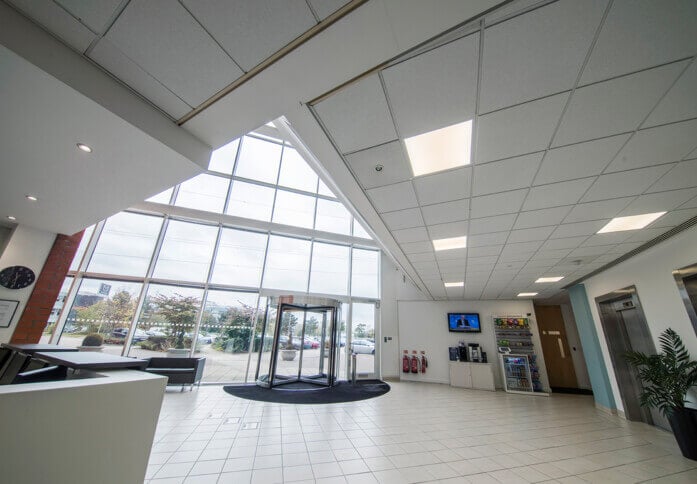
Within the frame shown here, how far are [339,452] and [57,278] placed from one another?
6711 mm

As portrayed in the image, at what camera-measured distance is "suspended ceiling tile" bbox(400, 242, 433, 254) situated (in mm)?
4395

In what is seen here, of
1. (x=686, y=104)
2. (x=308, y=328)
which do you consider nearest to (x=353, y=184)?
(x=686, y=104)

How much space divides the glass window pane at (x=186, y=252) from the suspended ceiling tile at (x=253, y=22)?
713 centimetres

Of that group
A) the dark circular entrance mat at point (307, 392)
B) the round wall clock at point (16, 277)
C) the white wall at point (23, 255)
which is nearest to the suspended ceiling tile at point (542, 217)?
the dark circular entrance mat at point (307, 392)

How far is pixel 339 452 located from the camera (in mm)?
3340

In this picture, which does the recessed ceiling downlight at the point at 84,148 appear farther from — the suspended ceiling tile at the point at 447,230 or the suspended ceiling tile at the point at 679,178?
the suspended ceiling tile at the point at 679,178

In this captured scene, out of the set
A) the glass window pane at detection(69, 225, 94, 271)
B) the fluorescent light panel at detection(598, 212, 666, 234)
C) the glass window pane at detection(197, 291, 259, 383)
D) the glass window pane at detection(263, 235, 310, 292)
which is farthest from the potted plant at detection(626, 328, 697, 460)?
the glass window pane at detection(69, 225, 94, 271)

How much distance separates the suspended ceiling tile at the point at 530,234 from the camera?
12.1ft

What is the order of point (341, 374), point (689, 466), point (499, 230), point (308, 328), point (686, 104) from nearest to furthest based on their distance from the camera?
point (686, 104), point (689, 466), point (499, 230), point (308, 328), point (341, 374)

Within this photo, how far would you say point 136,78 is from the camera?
1.95m

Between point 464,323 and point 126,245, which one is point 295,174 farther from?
point 464,323

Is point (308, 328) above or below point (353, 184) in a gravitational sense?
below

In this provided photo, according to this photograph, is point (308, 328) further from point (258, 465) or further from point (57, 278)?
point (57, 278)

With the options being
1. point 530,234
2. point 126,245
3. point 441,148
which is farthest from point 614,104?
point 126,245
